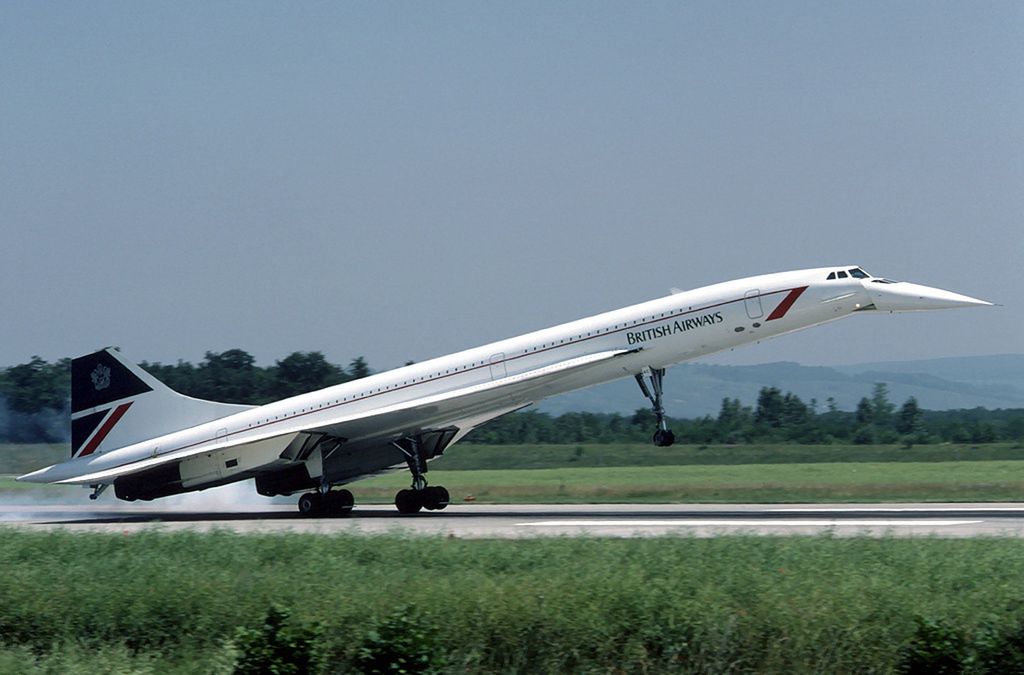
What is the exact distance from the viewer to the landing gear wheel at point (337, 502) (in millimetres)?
26891

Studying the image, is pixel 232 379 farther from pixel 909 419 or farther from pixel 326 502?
pixel 909 419

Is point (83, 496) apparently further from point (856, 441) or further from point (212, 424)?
point (856, 441)

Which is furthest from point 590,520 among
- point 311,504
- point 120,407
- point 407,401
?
point 120,407

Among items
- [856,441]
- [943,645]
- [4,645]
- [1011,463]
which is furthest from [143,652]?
[856,441]

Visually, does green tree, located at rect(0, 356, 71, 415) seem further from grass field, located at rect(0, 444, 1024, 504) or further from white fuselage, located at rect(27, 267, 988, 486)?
white fuselage, located at rect(27, 267, 988, 486)

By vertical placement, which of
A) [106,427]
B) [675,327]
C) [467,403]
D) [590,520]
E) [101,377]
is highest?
[101,377]

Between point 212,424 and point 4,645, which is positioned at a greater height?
point 212,424

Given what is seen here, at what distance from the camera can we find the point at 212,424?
2795 cm

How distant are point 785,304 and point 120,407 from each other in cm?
1520

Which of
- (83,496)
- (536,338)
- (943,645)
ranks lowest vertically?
(943,645)

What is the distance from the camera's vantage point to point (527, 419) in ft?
193

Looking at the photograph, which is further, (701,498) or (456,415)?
(701,498)

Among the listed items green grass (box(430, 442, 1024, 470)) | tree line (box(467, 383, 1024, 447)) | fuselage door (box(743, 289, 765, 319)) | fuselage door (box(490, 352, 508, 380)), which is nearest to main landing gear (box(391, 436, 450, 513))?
fuselage door (box(490, 352, 508, 380))

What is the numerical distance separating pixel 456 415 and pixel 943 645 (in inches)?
681
